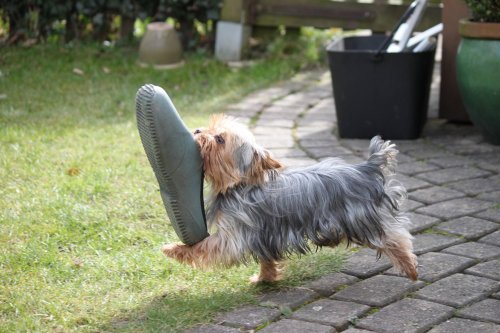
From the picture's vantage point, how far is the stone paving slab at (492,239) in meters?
4.24

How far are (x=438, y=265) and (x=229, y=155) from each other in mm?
1260

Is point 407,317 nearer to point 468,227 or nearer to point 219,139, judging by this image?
point 219,139

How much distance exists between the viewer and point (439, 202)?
4.90 m

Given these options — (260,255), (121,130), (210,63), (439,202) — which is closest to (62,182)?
(121,130)

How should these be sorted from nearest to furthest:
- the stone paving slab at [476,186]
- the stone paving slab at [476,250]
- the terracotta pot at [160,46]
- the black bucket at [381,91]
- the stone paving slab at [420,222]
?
the stone paving slab at [476,250], the stone paving slab at [420,222], the stone paving slab at [476,186], the black bucket at [381,91], the terracotta pot at [160,46]

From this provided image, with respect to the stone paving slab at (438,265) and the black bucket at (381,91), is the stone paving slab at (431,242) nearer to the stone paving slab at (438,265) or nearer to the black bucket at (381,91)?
the stone paving slab at (438,265)

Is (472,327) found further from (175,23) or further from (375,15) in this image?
(175,23)

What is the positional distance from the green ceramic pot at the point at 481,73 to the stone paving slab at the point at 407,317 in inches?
105

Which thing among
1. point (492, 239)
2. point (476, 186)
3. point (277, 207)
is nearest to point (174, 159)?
point (277, 207)

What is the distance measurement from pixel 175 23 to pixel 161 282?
621 centimetres

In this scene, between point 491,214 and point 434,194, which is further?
point 434,194

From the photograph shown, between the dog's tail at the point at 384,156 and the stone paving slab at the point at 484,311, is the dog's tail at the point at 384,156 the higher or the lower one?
the higher one

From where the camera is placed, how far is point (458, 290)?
364cm

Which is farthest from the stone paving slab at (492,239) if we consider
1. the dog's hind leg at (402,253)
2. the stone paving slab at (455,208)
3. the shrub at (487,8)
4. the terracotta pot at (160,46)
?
the terracotta pot at (160,46)
